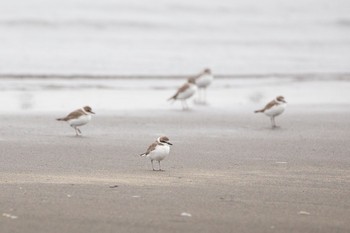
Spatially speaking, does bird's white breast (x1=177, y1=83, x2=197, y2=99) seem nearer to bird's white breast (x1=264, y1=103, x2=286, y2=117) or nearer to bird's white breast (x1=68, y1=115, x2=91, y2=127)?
bird's white breast (x1=264, y1=103, x2=286, y2=117)

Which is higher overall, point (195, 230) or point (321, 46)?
point (321, 46)

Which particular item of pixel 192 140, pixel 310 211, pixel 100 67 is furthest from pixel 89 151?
pixel 100 67

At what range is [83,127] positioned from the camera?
1535 cm

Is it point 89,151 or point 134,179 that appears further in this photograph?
point 89,151

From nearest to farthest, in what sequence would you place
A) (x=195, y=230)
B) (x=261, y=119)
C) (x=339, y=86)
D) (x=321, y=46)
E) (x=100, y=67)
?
1. (x=195, y=230)
2. (x=261, y=119)
3. (x=339, y=86)
4. (x=100, y=67)
5. (x=321, y=46)

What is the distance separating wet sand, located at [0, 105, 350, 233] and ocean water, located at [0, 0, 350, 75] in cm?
1056

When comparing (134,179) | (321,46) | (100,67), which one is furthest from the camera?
(321,46)

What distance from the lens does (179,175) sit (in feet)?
34.1

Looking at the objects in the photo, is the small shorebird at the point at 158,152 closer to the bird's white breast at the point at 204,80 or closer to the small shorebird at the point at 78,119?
the small shorebird at the point at 78,119

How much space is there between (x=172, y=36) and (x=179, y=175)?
85.1ft

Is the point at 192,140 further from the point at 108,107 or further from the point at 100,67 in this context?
the point at 100,67

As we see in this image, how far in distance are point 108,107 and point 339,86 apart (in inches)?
307

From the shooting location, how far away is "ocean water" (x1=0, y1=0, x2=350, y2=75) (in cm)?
2765

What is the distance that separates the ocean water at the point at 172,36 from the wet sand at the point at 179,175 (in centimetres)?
1056
